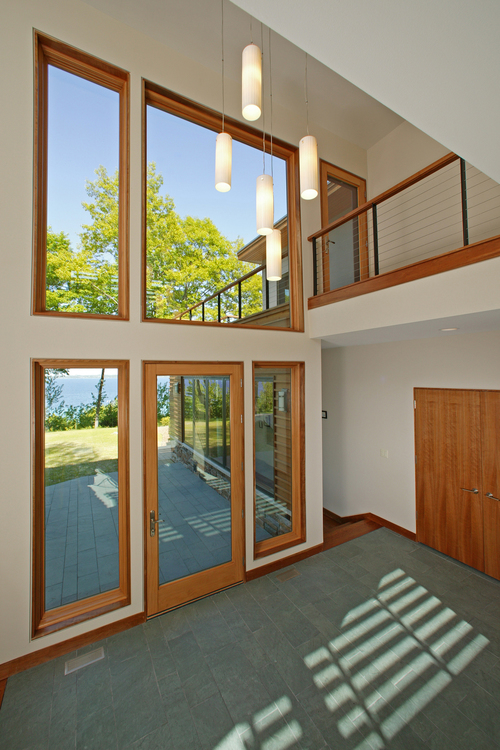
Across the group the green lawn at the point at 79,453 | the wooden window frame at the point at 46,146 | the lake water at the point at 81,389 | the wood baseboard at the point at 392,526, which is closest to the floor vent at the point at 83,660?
the green lawn at the point at 79,453

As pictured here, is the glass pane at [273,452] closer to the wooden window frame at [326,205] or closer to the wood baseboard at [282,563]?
the wood baseboard at [282,563]

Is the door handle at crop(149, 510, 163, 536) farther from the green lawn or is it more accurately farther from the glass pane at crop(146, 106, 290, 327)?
the glass pane at crop(146, 106, 290, 327)

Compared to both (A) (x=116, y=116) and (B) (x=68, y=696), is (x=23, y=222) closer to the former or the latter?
(A) (x=116, y=116)

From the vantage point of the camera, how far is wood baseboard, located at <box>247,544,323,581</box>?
3506 mm

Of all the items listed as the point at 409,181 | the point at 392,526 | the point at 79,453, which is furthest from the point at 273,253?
the point at 392,526

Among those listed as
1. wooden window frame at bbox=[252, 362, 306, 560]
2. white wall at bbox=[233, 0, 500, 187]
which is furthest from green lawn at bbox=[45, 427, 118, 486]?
white wall at bbox=[233, 0, 500, 187]

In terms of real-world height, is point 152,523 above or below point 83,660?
above

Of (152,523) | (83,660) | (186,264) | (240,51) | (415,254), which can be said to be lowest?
(83,660)

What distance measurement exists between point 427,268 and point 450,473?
2.51 meters

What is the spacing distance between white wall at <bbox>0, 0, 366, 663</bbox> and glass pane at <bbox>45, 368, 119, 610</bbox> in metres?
0.18

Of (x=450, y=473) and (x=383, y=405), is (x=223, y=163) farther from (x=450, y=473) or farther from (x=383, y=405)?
(x=450, y=473)

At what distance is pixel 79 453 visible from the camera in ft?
9.23

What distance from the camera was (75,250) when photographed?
2.90m

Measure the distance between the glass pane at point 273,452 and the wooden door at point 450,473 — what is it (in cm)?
172
